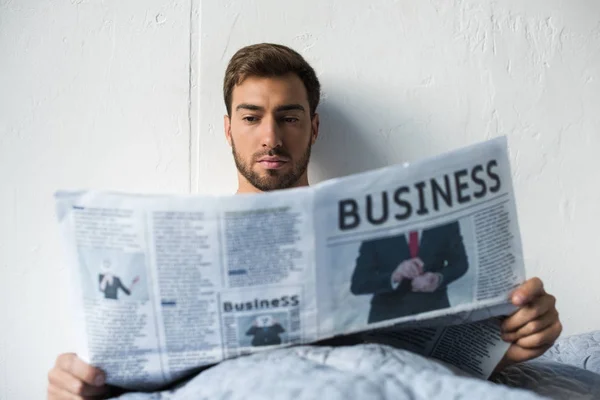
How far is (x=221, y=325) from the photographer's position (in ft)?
1.97

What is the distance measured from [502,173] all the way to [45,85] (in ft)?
2.80

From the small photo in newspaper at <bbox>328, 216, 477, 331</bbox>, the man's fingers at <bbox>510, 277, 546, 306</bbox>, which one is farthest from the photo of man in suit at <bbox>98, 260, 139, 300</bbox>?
the man's fingers at <bbox>510, 277, 546, 306</bbox>

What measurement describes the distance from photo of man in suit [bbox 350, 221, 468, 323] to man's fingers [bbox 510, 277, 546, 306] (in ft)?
0.26

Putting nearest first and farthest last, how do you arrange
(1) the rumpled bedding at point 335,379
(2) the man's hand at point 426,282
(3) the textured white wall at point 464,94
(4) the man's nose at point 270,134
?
1. (1) the rumpled bedding at point 335,379
2. (2) the man's hand at point 426,282
3. (4) the man's nose at point 270,134
4. (3) the textured white wall at point 464,94

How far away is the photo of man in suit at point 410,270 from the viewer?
1.97 ft

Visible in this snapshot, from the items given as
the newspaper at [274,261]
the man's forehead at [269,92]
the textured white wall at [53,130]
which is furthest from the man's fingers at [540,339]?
the textured white wall at [53,130]

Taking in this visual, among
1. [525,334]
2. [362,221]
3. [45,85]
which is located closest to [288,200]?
[362,221]

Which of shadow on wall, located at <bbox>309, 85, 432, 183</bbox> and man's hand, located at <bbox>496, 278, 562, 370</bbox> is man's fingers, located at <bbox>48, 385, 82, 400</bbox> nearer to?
man's hand, located at <bbox>496, 278, 562, 370</bbox>

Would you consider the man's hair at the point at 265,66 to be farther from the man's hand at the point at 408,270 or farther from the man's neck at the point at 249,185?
the man's hand at the point at 408,270

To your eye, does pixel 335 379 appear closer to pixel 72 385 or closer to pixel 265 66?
pixel 72 385

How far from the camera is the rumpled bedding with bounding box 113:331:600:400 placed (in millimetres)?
512

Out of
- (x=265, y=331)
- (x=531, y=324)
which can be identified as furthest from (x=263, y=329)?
(x=531, y=324)

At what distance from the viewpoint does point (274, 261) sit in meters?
0.59

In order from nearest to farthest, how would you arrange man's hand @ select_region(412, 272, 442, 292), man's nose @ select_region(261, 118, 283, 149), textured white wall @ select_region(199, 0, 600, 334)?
man's hand @ select_region(412, 272, 442, 292)
man's nose @ select_region(261, 118, 283, 149)
textured white wall @ select_region(199, 0, 600, 334)
